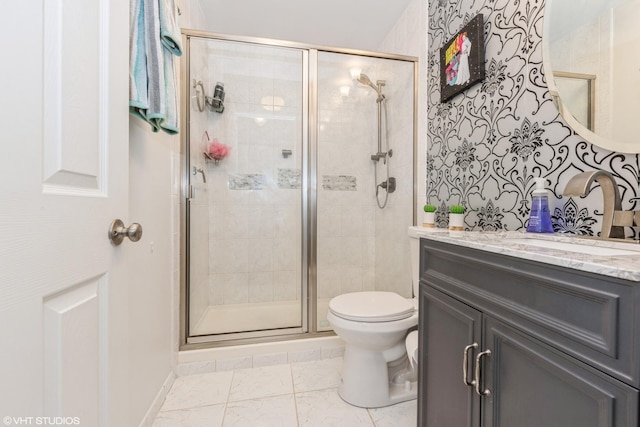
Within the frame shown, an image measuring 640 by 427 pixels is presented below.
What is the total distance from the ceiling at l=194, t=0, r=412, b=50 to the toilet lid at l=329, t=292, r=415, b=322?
6.10 feet

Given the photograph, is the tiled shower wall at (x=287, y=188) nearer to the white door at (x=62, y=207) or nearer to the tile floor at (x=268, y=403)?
the tile floor at (x=268, y=403)

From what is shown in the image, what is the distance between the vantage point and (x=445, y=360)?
83 centimetres

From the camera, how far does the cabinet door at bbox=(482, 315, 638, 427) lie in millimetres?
432

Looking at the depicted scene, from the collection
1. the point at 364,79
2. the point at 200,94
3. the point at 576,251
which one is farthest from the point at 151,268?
the point at 364,79

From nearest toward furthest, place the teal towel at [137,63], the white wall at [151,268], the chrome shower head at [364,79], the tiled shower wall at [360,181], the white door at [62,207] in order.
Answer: the white door at [62,207], the teal towel at [137,63], the white wall at [151,268], the tiled shower wall at [360,181], the chrome shower head at [364,79]

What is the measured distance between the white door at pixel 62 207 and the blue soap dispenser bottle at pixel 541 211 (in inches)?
49.2

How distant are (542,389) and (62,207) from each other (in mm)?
970

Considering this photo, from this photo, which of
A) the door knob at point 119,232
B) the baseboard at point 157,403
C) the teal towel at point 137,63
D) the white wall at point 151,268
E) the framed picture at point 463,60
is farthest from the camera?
the framed picture at point 463,60

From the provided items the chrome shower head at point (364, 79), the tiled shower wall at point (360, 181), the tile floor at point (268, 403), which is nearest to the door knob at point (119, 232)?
the tile floor at point (268, 403)

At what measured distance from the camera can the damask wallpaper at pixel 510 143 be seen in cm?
87

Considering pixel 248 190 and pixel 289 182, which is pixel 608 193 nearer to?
pixel 289 182

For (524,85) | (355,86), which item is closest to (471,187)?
(524,85)

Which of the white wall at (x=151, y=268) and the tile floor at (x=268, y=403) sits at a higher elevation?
the white wall at (x=151, y=268)

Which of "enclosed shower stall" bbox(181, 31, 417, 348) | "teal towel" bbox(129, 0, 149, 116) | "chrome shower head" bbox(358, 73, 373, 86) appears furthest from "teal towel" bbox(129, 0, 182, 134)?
"chrome shower head" bbox(358, 73, 373, 86)
